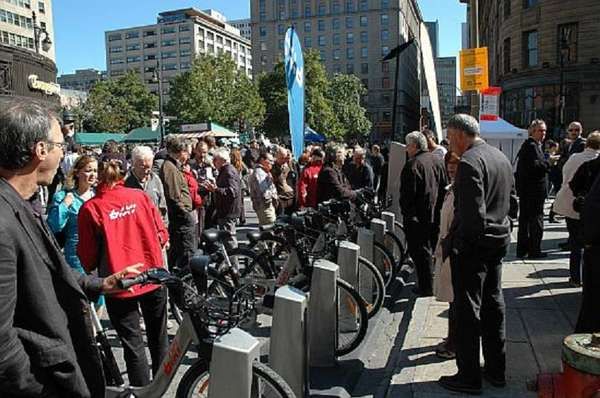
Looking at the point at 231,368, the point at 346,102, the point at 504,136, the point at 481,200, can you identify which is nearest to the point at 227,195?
the point at 481,200

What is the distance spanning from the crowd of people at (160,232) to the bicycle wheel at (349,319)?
0.71 meters

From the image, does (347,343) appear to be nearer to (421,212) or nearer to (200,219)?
(421,212)


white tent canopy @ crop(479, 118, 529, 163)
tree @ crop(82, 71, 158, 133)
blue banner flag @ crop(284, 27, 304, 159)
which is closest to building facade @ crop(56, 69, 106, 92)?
tree @ crop(82, 71, 158, 133)

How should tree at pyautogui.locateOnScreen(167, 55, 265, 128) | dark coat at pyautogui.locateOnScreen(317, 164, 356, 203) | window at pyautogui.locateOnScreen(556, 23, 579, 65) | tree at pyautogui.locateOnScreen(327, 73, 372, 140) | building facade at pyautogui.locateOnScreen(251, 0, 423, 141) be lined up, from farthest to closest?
building facade at pyautogui.locateOnScreen(251, 0, 423, 141)
tree at pyautogui.locateOnScreen(327, 73, 372, 140)
tree at pyautogui.locateOnScreen(167, 55, 265, 128)
window at pyautogui.locateOnScreen(556, 23, 579, 65)
dark coat at pyautogui.locateOnScreen(317, 164, 356, 203)

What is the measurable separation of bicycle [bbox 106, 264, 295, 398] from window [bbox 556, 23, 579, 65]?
35.4 metres

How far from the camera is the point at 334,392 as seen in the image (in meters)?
4.40

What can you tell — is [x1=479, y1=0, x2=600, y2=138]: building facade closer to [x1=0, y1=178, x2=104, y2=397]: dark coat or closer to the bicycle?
the bicycle

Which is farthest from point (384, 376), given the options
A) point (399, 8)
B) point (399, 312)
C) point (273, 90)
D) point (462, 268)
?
point (399, 8)

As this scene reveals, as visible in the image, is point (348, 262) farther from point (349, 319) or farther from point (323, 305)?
point (323, 305)

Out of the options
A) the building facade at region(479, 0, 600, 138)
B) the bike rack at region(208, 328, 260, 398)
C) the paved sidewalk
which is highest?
the building facade at region(479, 0, 600, 138)

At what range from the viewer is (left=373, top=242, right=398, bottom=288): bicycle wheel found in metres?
7.13

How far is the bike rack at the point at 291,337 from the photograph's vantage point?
3.75m

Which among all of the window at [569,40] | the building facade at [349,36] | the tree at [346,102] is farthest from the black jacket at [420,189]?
the building facade at [349,36]

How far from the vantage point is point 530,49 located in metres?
36.2
